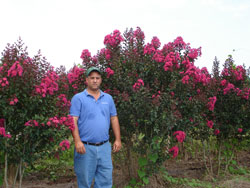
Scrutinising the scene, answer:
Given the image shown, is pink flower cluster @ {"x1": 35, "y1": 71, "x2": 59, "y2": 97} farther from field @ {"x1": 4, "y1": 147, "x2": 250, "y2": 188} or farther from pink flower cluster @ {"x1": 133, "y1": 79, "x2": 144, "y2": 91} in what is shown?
field @ {"x1": 4, "y1": 147, "x2": 250, "y2": 188}

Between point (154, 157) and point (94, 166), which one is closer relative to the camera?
point (94, 166)

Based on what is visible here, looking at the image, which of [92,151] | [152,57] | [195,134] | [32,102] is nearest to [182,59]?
[152,57]

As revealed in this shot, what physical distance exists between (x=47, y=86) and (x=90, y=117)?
676mm

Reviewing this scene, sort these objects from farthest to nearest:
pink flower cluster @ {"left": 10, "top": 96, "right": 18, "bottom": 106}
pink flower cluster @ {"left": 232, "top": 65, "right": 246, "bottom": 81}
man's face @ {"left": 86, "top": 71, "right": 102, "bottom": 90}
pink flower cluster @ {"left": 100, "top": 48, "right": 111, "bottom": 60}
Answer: pink flower cluster @ {"left": 232, "top": 65, "right": 246, "bottom": 81}, pink flower cluster @ {"left": 100, "top": 48, "right": 111, "bottom": 60}, man's face @ {"left": 86, "top": 71, "right": 102, "bottom": 90}, pink flower cluster @ {"left": 10, "top": 96, "right": 18, "bottom": 106}

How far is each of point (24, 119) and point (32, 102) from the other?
0.24 metres

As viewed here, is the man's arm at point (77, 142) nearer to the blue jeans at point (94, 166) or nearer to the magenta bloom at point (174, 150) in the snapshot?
the blue jeans at point (94, 166)

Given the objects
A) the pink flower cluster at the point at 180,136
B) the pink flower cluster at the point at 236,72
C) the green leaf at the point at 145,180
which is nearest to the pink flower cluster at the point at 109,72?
the pink flower cluster at the point at 180,136

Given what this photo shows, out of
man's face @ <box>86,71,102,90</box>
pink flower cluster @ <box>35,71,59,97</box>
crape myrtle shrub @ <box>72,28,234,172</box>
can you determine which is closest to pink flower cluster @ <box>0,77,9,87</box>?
pink flower cluster @ <box>35,71,59,97</box>

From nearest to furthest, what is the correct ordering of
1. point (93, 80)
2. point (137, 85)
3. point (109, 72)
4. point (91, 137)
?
point (91, 137), point (93, 80), point (137, 85), point (109, 72)

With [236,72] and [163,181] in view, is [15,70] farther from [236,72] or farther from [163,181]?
[236,72]

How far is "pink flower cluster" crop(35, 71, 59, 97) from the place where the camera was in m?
3.59

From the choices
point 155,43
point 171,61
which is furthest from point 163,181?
point 155,43

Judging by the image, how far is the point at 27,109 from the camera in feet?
12.0

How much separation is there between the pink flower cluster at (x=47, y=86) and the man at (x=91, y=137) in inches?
12.5
